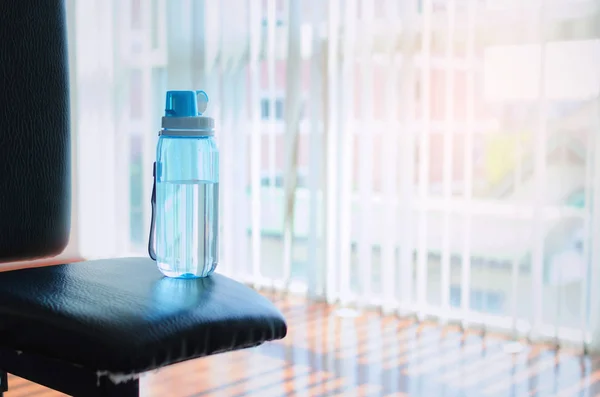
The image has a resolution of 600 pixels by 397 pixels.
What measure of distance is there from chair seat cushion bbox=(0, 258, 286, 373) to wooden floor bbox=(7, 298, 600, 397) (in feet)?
3.58

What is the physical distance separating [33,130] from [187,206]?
26 cm

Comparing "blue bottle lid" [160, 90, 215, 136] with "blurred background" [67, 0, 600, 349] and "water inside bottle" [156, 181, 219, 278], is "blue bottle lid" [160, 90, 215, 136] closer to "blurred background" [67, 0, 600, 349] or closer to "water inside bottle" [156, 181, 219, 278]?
"water inside bottle" [156, 181, 219, 278]

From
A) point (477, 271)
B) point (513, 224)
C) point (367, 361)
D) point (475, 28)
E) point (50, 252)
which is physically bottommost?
point (367, 361)

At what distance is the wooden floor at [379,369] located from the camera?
1979 mm

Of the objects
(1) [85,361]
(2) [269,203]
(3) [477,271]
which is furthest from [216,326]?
(2) [269,203]

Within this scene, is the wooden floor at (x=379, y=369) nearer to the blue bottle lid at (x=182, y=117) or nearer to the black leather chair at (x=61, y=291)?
the black leather chair at (x=61, y=291)

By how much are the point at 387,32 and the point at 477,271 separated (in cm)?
97

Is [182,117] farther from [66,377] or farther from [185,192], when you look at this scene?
[66,377]

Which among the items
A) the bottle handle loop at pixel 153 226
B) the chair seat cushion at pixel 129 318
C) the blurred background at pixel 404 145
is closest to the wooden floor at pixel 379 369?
the blurred background at pixel 404 145

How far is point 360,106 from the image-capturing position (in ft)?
9.23

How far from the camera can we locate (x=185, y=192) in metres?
1.04

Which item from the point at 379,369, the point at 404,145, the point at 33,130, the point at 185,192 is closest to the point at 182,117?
the point at 185,192

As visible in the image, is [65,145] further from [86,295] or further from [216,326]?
[216,326]

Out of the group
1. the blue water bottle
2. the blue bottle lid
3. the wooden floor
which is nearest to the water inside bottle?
the blue water bottle
